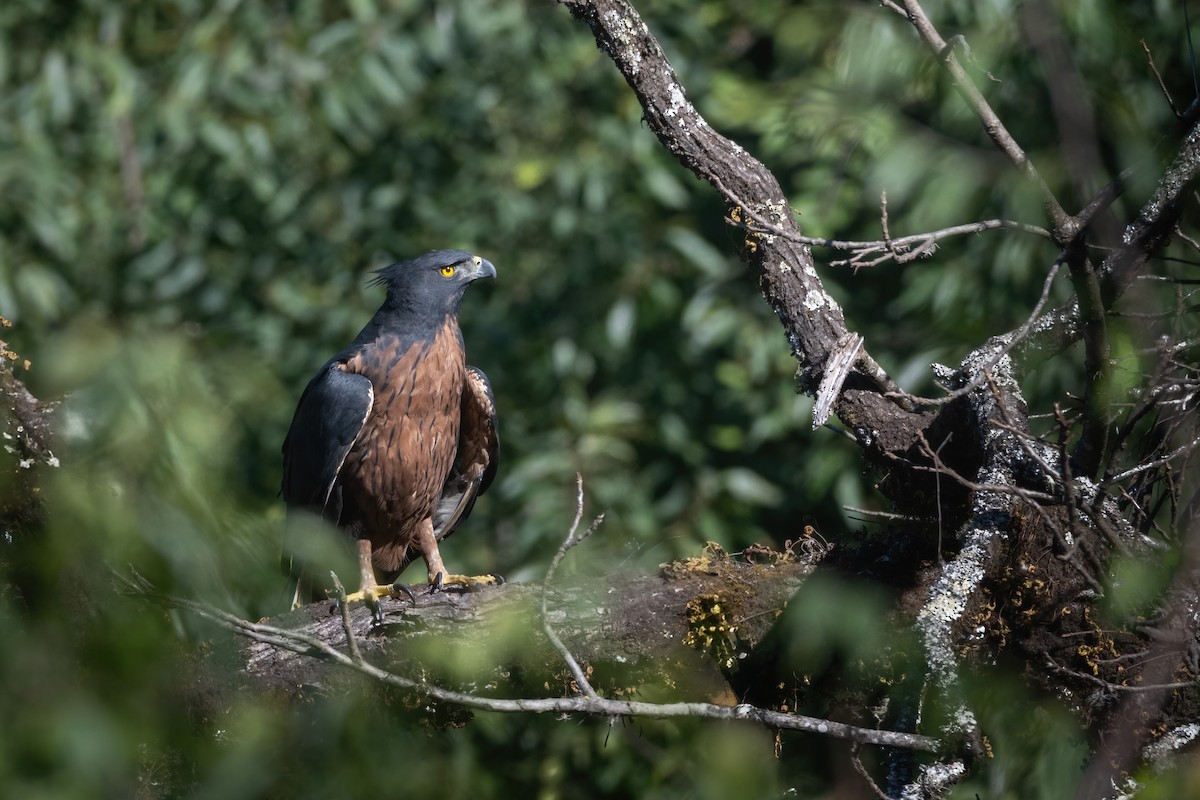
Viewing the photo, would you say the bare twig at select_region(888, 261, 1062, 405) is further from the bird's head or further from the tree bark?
the bird's head

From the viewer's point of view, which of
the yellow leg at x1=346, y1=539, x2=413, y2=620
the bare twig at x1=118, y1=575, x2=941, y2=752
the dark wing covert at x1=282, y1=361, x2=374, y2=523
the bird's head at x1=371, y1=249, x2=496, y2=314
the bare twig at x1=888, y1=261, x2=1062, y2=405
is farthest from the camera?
the bird's head at x1=371, y1=249, x2=496, y2=314

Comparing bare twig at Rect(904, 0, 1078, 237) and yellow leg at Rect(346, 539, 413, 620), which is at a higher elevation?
bare twig at Rect(904, 0, 1078, 237)

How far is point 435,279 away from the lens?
4.47 meters

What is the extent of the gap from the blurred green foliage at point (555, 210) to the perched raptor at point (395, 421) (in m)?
0.28

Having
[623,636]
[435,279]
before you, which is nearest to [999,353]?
[623,636]

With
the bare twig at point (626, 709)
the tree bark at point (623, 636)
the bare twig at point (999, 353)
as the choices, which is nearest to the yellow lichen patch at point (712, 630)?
the tree bark at point (623, 636)

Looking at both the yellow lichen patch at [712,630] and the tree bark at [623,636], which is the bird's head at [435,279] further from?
the yellow lichen patch at [712,630]

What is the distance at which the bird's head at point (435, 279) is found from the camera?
14.6 ft

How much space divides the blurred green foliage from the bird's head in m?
0.56

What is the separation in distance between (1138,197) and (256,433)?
356 cm

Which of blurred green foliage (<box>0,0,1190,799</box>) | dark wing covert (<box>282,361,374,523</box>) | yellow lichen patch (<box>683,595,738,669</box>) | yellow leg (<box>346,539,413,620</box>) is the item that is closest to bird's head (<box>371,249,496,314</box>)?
dark wing covert (<box>282,361,374,523</box>)

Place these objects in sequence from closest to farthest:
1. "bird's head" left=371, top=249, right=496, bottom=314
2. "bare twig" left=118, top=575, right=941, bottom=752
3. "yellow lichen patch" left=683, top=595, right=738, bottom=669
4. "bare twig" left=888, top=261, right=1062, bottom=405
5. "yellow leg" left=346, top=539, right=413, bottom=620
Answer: "bare twig" left=118, top=575, right=941, bottom=752, "bare twig" left=888, top=261, right=1062, bottom=405, "yellow lichen patch" left=683, top=595, right=738, bottom=669, "yellow leg" left=346, top=539, right=413, bottom=620, "bird's head" left=371, top=249, right=496, bottom=314

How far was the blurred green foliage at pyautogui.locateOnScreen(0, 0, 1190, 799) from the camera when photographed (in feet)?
14.7

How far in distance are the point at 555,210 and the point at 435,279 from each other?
1.00 meters
